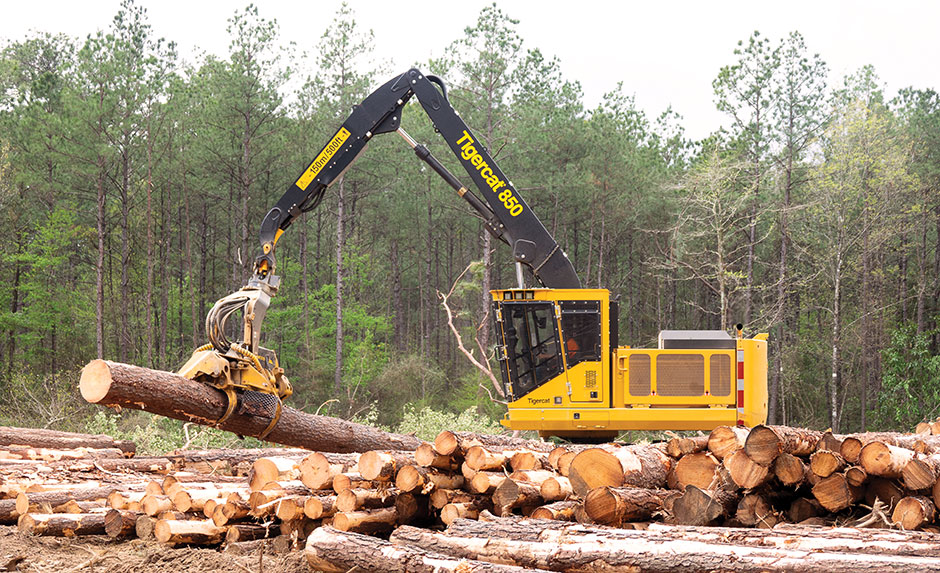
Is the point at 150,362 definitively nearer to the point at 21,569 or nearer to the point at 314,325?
the point at 314,325

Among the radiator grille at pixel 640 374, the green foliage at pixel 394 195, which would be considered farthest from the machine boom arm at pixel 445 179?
the green foliage at pixel 394 195

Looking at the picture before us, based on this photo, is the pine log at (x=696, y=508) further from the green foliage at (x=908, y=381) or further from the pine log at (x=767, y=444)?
the green foliage at (x=908, y=381)

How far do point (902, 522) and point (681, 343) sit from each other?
195 inches

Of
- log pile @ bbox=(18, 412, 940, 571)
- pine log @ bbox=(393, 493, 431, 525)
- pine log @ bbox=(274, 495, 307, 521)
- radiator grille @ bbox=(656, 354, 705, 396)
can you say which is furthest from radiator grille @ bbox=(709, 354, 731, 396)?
pine log @ bbox=(274, 495, 307, 521)

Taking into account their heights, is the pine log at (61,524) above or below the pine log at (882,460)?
below

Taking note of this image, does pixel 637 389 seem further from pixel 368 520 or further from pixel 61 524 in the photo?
pixel 61 524

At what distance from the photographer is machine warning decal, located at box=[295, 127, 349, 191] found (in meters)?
11.2

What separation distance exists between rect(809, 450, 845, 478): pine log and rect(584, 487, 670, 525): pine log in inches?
41.0

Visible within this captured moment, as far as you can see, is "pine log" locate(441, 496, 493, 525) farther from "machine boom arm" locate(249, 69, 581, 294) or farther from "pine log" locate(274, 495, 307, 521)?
"machine boom arm" locate(249, 69, 581, 294)

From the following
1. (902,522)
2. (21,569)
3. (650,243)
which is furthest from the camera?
(650,243)

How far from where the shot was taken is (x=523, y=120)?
102 feet

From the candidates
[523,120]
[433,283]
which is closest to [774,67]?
[523,120]

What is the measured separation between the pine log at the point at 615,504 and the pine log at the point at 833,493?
3.44 feet

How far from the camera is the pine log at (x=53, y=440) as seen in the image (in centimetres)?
1075
